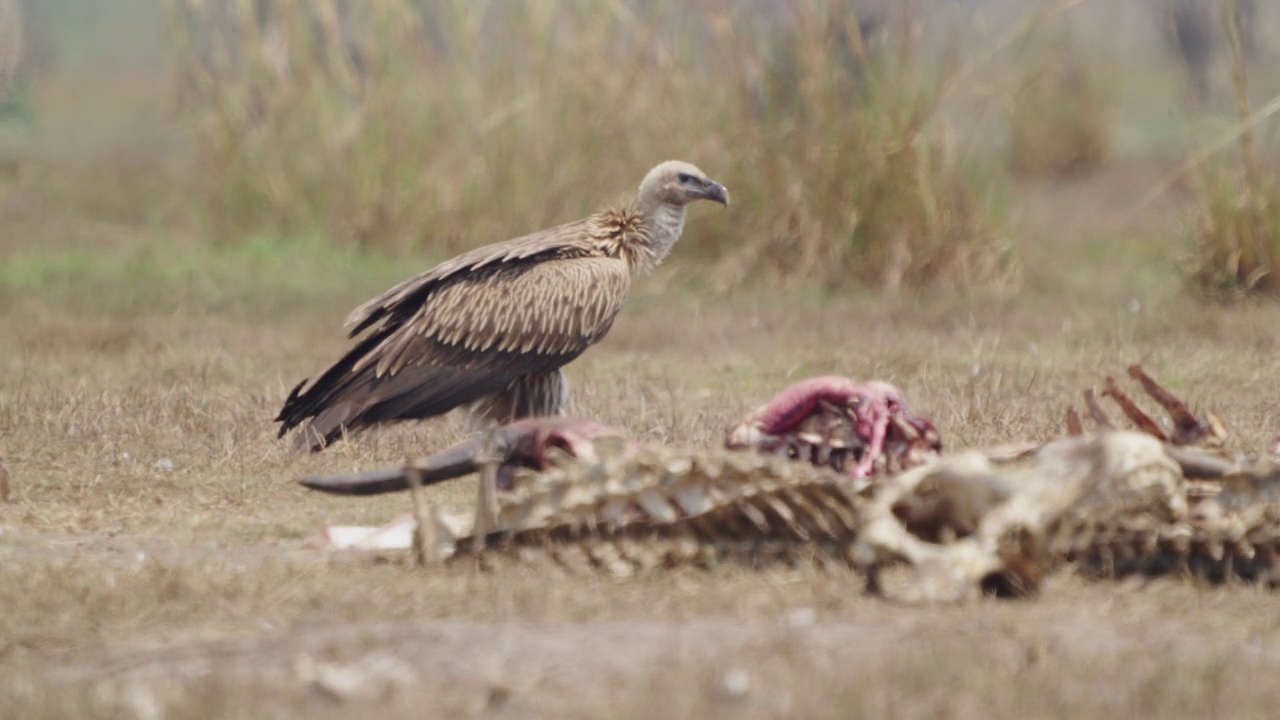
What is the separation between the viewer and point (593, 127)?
33.9 ft

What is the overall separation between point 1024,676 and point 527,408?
3229mm

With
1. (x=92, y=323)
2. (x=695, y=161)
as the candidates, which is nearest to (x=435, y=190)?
(x=695, y=161)

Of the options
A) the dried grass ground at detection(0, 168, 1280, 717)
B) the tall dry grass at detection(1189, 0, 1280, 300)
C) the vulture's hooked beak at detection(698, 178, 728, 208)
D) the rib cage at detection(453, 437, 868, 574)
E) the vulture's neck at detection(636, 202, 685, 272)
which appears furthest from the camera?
the tall dry grass at detection(1189, 0, 1280, 300)

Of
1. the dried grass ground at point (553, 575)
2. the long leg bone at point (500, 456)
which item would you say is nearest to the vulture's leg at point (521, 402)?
the dried grass ground at point (553, 575)

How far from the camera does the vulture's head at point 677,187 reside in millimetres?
6680

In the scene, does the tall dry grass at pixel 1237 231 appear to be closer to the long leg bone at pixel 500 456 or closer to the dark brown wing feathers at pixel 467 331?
the dark brown wing feathers at pixel 467 331

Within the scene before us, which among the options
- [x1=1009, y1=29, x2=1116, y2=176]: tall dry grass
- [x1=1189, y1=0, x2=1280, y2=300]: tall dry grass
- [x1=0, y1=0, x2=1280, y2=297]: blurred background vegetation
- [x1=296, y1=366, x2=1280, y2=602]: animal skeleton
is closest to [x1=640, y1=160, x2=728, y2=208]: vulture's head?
[x1=0, y1=0, x2=1280, y2=297]: blurred background vegetation

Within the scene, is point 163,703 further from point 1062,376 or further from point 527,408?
point 1062,376

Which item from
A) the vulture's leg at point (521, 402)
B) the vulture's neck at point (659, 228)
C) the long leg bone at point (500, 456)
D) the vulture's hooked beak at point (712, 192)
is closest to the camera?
the long leg bone at point (500, 456)

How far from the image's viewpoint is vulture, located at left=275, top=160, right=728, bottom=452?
5809mm

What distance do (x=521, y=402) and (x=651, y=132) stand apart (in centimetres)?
414

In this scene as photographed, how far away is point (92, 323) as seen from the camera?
8.93 metres

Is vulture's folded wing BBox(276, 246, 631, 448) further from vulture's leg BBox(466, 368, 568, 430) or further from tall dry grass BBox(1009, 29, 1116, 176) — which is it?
tall dry grass BBox(1009, 29, 1116, 176)

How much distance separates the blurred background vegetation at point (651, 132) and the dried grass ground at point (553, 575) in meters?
0.38
